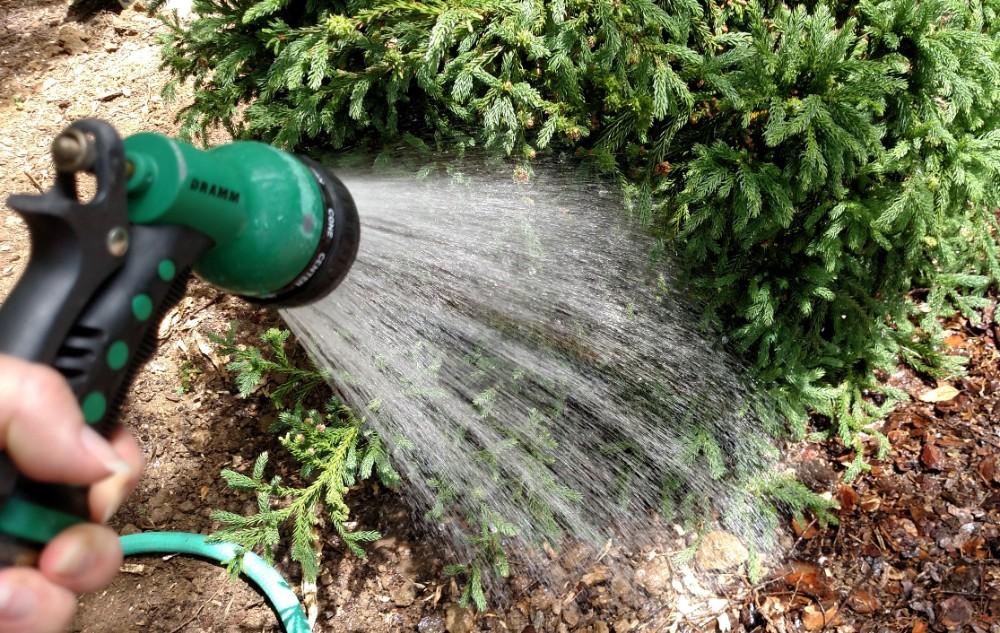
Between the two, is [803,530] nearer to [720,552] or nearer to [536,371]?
[720,552]

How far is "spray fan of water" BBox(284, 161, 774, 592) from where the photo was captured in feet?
7.88

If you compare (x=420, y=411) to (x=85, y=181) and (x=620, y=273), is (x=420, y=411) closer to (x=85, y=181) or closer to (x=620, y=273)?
(x=620, y=273)

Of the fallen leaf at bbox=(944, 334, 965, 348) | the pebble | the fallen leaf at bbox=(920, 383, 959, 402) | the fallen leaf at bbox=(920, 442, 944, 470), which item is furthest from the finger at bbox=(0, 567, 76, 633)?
the fallen leaf at bbox=(944, 334, 965, 348)

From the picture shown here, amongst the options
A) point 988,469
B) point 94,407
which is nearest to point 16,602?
point 94,407

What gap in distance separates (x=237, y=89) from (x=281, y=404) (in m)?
1.06

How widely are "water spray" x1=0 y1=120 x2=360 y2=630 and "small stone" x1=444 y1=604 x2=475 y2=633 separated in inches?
59.6

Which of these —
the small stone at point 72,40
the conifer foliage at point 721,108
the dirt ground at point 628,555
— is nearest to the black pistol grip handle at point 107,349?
the conifer foliage at point 721,108

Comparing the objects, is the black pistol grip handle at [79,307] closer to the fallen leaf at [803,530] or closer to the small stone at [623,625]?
the small stone at [623,625]

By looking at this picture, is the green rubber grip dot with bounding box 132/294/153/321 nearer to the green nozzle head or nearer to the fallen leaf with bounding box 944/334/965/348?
the green nozzle head

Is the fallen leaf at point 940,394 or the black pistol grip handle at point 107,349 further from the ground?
the black pistol grip handle at point 107,349

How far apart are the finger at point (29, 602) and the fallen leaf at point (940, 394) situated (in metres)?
2.92

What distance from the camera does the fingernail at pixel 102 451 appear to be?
39.1 inches

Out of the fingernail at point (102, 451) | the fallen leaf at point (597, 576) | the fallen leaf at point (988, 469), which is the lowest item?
the fallen leaf at point (597, 576)

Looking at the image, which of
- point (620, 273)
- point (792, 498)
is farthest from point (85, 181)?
point (792, 498)
